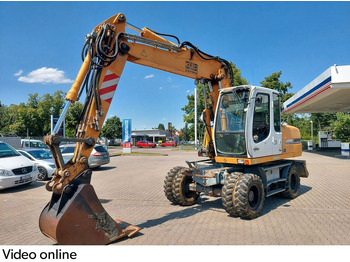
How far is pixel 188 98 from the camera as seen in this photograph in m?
44.8

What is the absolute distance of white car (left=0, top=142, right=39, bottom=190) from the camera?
29.4 feet

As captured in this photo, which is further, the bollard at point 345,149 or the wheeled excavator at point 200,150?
the bollard at point 345,149

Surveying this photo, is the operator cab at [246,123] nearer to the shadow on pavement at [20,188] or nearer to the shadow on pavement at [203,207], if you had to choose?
the shadow on pavement at [203,207]

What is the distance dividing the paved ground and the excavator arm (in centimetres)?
68

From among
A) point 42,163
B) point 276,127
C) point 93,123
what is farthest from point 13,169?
point 276,127

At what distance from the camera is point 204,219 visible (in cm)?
591

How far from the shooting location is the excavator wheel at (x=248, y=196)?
561 cm

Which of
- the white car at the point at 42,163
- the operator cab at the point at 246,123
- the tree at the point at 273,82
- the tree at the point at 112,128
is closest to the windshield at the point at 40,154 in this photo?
the white car at the point at 42,163

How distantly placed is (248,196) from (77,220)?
355 cm

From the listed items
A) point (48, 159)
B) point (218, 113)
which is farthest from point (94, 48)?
point (48, 159)

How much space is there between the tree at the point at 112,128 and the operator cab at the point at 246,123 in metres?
56.1

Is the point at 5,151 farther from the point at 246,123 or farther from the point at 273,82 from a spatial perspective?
the point at 273,82

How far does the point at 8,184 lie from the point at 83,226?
635 cm

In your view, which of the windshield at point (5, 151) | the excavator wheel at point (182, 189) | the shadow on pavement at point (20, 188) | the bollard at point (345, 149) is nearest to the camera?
the excavator wheel at point (182, 189)
